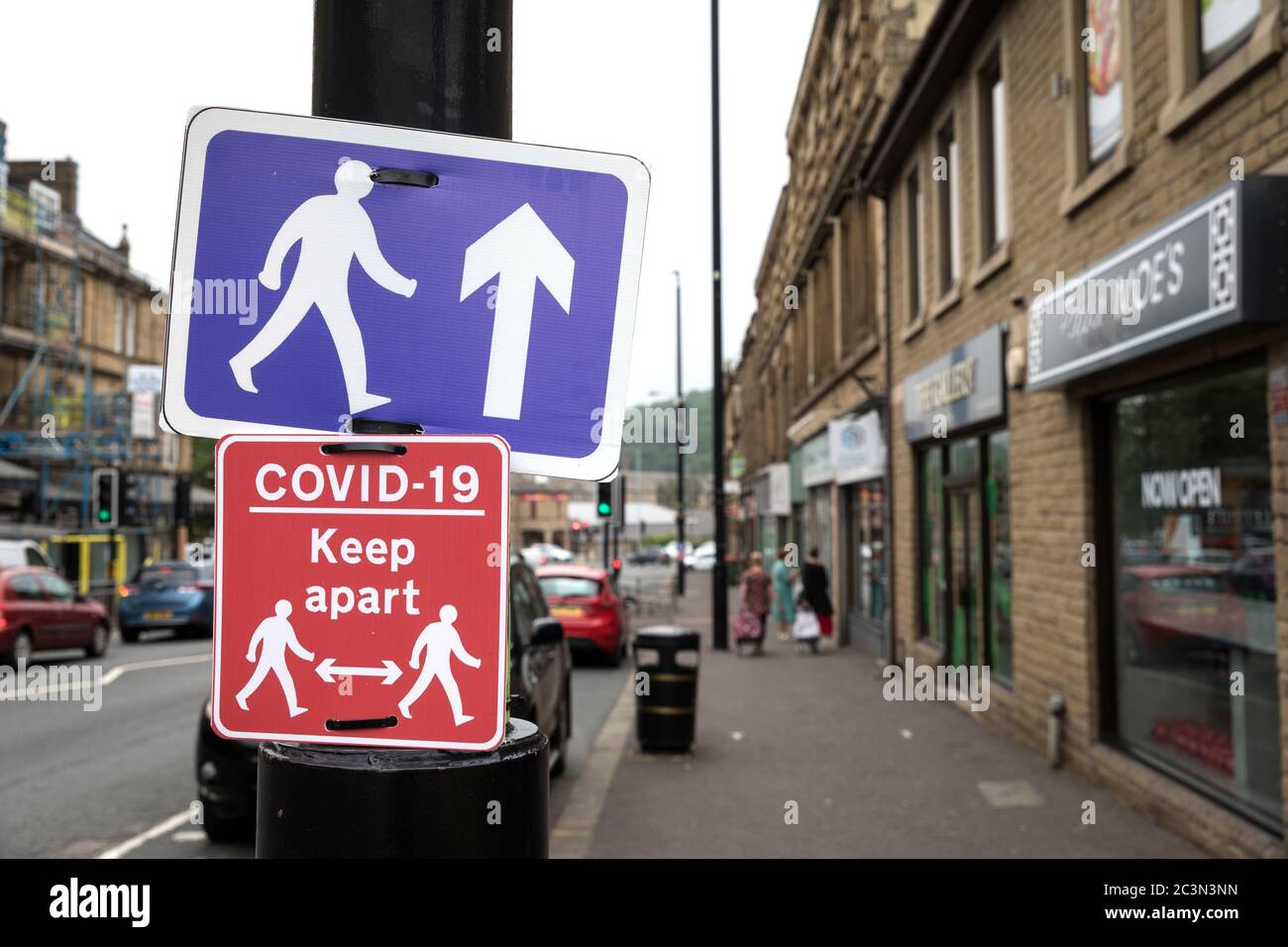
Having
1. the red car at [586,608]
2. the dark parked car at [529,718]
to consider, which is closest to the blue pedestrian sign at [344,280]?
the dark parked car at [529,718]

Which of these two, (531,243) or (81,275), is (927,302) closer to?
(531,243)

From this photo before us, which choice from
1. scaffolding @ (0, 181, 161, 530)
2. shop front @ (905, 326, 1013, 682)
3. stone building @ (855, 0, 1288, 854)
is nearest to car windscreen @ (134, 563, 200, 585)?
scaffolding @ (0, 181, 161, 530)

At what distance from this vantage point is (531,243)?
201 centimetres

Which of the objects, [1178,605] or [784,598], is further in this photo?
[784,598]

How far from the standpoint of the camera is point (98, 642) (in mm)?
18062

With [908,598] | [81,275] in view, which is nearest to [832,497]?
[908,598]

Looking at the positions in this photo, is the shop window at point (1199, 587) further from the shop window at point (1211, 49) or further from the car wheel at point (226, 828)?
the car wheel at point (226, 828)

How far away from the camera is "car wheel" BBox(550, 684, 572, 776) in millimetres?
8941

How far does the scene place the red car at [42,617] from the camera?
1603 cm

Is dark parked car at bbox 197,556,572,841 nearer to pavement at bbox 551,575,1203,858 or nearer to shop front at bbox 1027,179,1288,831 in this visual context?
pavement at bbox 551,575,1203,858

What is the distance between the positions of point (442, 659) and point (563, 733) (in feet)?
25.4

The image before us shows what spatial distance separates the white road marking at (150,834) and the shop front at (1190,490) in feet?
20.6

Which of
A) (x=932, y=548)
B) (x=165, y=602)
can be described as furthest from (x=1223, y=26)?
(x=165, y=602)

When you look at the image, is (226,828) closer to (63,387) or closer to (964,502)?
(964,502)
